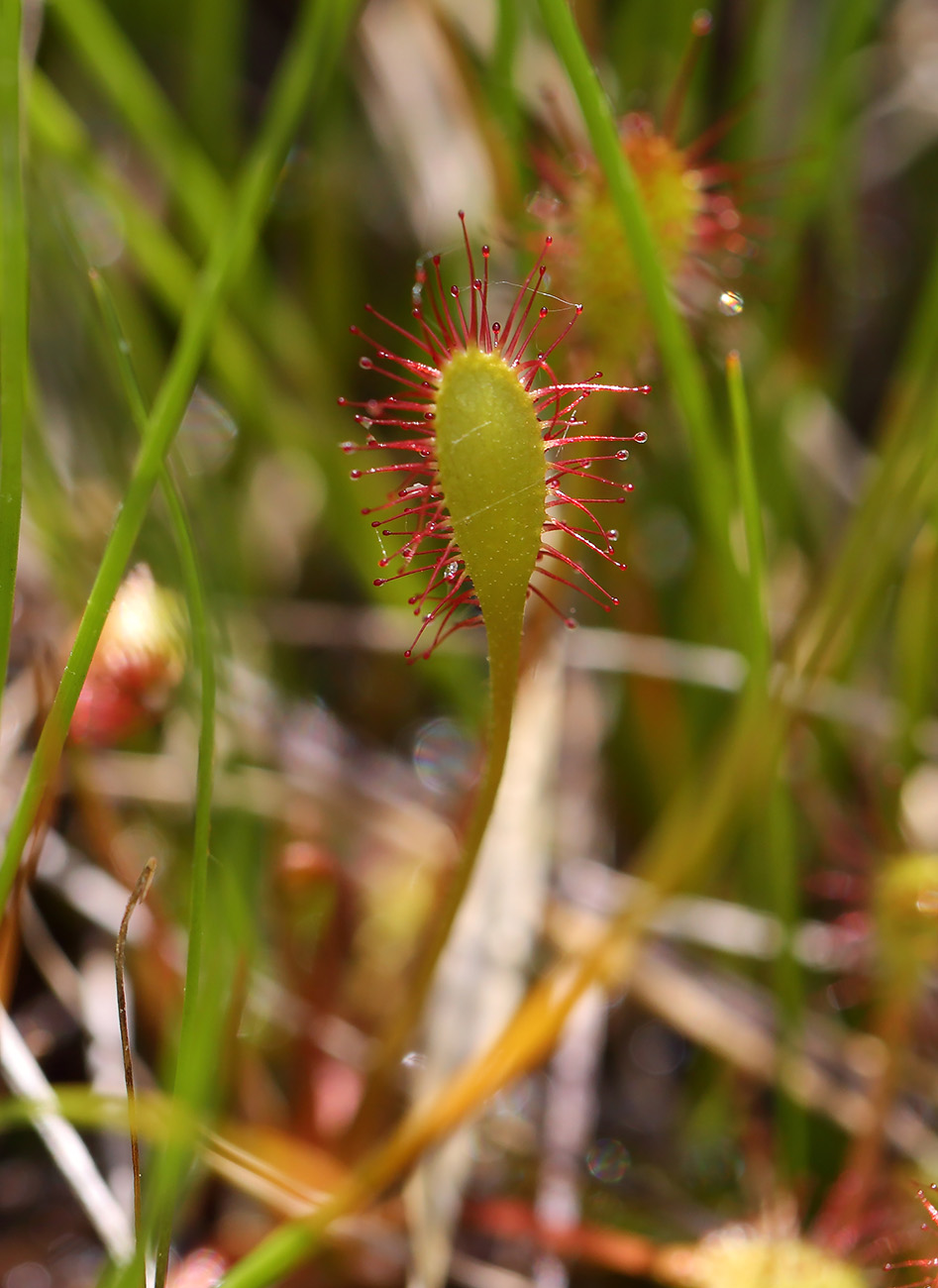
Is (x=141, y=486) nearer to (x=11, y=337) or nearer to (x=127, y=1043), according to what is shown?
(x=11, y=337)

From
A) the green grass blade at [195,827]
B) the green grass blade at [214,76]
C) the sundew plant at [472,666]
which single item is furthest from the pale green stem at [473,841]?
the green grass blade at [214,76]

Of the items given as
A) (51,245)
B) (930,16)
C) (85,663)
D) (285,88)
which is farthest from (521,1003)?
(930,16)

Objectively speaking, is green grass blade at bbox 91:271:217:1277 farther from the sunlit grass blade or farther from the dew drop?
the dew drop

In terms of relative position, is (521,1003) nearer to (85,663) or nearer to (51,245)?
(85,663)

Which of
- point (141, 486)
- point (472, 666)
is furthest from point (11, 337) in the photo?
point (472, 666)

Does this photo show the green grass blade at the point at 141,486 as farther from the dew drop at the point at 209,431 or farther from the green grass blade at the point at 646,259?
the dew drop at the point at 209,431

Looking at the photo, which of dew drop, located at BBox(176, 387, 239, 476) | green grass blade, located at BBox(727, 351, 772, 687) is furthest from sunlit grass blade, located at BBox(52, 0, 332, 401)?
green grass blade, located at BBox(727, 351, 772, 687)

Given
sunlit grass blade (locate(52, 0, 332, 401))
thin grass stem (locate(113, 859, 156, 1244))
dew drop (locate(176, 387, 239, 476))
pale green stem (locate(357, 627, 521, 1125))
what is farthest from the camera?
dew drop (locate(176, 387, 239, 476))
